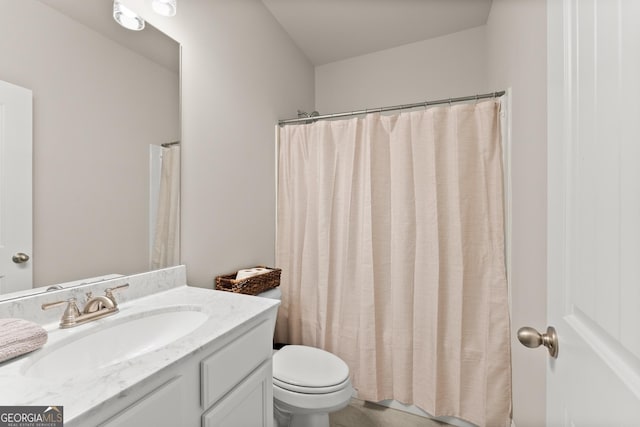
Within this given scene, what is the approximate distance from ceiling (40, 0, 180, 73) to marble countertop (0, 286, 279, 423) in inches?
39.8

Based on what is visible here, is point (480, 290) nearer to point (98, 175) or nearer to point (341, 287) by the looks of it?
point (341, 287)

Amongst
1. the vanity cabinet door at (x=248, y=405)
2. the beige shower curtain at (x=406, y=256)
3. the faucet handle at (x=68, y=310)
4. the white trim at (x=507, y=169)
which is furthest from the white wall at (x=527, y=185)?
the faucet handle at (x=68, y=310)

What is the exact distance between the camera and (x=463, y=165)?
5.35 feet

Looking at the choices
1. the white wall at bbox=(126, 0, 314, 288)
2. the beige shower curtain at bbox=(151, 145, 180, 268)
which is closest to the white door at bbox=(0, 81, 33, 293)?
the beige shower curtain at bbox=(151, 145, 180, 268)

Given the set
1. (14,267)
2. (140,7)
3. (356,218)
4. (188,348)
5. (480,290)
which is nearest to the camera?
(188,348)

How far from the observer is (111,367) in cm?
64

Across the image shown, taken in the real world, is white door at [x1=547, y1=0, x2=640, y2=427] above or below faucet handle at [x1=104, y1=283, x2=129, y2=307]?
above

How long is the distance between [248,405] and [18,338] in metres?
0.65

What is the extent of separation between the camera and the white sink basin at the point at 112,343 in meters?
0.74

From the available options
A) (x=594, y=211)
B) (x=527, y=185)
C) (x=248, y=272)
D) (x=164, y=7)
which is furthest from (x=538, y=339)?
(x=164, y=7)

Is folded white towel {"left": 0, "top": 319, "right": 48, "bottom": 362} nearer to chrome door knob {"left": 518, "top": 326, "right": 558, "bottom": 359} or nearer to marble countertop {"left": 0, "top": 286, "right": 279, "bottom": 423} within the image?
marble countertop {"left": 0, "top": 286, "right": 279, "bottom": 423}

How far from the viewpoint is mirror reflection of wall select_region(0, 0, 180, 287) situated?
0.88m

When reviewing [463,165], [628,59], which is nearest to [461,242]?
[463,165]

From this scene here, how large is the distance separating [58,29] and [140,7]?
39 centimetres
